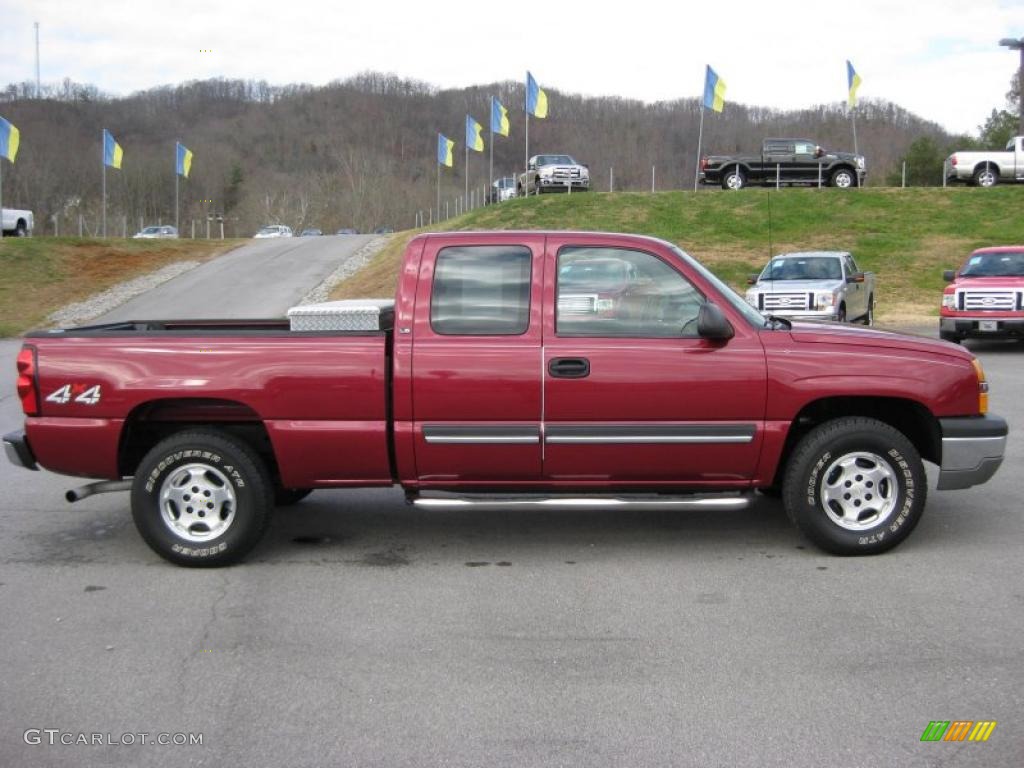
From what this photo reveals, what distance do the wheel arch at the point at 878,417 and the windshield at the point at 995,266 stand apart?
12344mm

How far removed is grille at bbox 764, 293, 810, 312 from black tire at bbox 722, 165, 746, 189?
20.9 meters

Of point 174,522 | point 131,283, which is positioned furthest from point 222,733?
point 131,283

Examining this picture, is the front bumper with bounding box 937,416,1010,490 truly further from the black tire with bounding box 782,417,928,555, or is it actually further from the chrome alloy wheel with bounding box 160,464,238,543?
the chrome alloy wheel with bounding box 160,464,238,543

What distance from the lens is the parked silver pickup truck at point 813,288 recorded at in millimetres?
17969

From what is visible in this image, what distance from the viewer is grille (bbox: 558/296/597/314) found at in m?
5.82

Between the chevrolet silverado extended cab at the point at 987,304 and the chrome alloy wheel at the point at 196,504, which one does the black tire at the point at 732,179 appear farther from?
the chrome alloy wheel at the point at 196,504

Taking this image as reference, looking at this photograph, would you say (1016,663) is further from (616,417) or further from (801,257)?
(801,257)

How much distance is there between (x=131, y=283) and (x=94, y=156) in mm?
101651

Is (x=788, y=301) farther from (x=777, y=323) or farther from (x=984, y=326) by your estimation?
(x=777, y=323)

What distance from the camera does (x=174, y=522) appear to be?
585 cm

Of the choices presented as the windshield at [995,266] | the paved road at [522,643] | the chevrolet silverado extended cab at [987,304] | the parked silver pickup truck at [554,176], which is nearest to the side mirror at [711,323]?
the paved road at [522,643]

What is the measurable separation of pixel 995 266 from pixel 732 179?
21021mm

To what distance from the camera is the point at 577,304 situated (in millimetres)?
5824

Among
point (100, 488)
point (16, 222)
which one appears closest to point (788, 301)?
point (100, 488)
